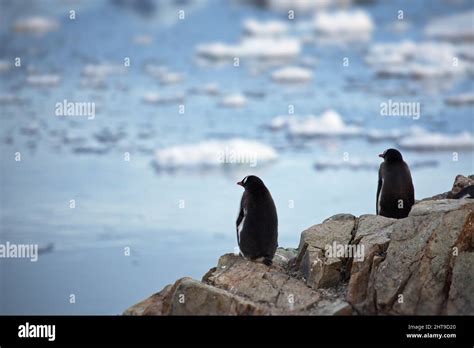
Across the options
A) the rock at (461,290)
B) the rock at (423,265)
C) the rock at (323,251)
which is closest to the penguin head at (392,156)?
the rock at (323,251)

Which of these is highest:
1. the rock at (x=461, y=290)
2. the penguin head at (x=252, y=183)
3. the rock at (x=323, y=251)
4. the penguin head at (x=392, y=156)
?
the penguin head at (x=392, y=156)

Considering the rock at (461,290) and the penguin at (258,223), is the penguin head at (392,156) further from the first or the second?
the rock at (461,290)

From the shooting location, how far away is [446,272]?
8578mm

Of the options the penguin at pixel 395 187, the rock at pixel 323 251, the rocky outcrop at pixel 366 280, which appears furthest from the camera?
the penguin at pixel 395 187

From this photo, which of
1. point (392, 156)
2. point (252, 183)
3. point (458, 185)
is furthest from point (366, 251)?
point (458, 185)

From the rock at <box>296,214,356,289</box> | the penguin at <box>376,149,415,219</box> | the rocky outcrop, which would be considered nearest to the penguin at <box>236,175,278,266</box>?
the rocky outcrop

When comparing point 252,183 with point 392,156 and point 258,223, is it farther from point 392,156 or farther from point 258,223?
point 392,156

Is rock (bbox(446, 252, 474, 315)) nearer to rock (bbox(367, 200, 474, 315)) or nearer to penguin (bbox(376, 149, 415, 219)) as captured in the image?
rock (bbox(367, 200, 474, 315))

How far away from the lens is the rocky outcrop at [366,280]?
8570 mm

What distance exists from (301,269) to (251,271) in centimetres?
72

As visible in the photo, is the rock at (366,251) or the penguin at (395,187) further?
the penguin at (395,187)

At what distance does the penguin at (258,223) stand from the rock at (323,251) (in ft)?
1.41
